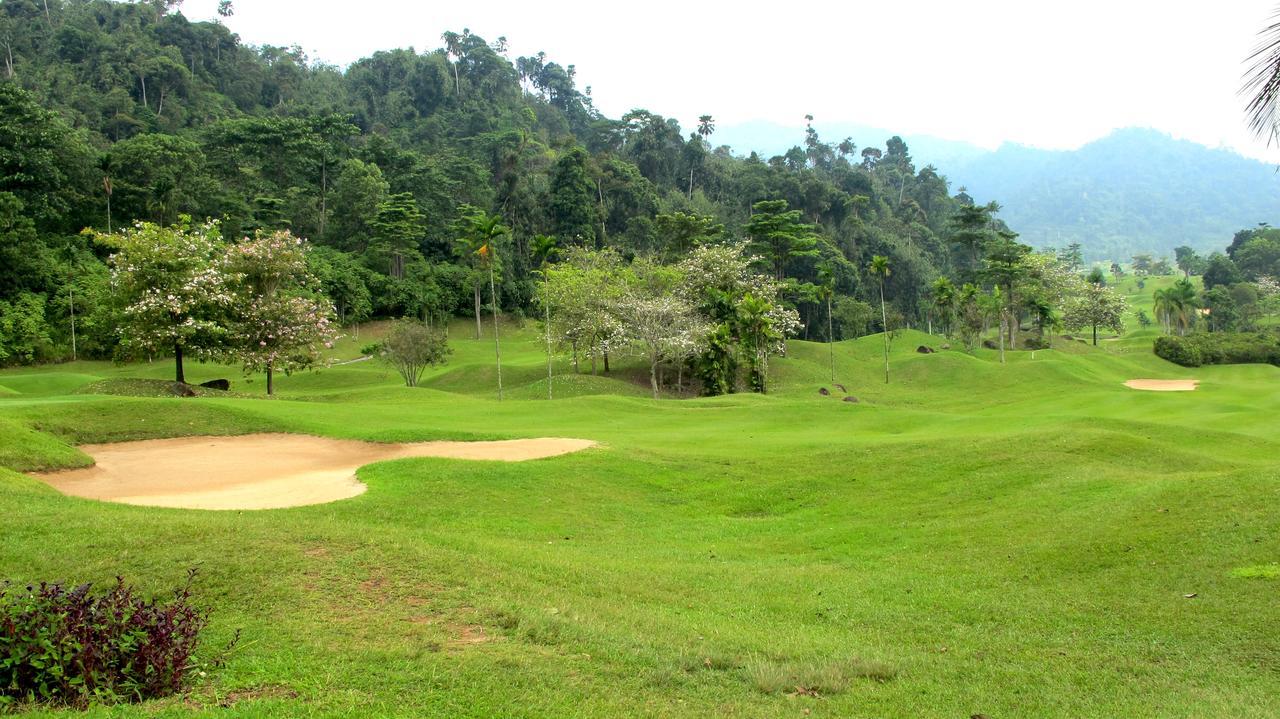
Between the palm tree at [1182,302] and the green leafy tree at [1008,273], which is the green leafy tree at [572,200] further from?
the palm tree at [1182,302]

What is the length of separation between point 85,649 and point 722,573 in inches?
321

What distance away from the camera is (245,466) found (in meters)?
19.0

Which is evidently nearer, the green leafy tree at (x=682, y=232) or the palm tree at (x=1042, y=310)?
the green leafy tree at (x=682, y=232)

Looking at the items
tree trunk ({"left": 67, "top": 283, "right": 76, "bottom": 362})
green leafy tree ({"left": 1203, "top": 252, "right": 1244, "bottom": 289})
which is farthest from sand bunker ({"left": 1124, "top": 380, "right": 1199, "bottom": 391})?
tree trunk ({"left": 67, "top": 283, "right": 76, "bottom": 362})

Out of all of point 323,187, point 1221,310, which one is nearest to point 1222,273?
point 1221,310

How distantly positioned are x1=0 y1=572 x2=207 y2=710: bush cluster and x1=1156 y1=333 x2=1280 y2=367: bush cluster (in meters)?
79.5

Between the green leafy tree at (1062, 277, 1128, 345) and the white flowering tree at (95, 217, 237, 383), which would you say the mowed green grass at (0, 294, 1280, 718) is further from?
the green leafy tree at (1062, 277, 1128, 345)

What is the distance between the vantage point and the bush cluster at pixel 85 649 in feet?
18.5

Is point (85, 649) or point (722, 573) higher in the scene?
point (85, 649)

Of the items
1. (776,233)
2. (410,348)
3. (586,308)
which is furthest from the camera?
(776,233)

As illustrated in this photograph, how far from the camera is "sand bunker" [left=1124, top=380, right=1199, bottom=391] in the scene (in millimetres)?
54278

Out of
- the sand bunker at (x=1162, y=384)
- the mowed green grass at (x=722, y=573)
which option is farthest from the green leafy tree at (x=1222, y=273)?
the mowed green grass at (x=722, y=573)

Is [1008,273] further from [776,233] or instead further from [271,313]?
[271,313]

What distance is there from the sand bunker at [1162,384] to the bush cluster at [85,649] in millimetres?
60790
